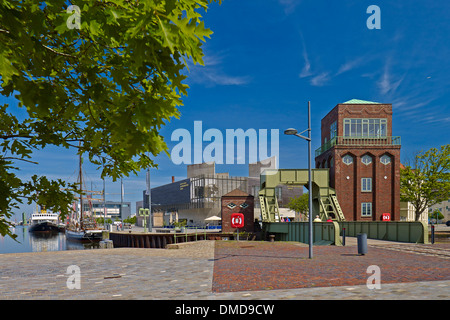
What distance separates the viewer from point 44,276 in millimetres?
11602

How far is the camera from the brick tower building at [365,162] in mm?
40562

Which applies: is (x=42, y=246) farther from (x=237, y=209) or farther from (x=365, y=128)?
(x=365, y=128)

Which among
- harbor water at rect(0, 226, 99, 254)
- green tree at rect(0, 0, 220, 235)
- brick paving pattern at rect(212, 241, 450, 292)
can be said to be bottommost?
harbor water at rect(0, 226, 99, 254)

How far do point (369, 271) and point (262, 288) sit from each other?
478 centimetres

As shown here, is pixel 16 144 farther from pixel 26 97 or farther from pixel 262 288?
pixel 262 288

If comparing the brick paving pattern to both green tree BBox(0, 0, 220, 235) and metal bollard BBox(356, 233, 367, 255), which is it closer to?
metal bollard BBox(356, 233, 367, 255)

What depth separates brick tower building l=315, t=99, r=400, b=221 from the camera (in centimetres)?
4056

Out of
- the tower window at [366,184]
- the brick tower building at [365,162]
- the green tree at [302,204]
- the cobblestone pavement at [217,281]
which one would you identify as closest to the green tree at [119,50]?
the cobblestone pavement at [217,281]

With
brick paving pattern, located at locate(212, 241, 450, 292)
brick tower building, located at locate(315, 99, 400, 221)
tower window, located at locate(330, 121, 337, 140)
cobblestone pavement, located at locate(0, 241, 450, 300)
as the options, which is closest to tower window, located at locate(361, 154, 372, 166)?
brick tower building, located at locate(315, 99, 400, 221)

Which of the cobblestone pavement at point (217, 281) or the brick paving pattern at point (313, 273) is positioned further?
the brick paving pattern at point (313, 273)

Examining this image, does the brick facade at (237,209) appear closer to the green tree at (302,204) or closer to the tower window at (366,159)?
the tower window at (366,159)

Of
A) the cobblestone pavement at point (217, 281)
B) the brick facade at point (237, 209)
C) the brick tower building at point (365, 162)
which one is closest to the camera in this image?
the cobblestone pavement at point (217, 281)
